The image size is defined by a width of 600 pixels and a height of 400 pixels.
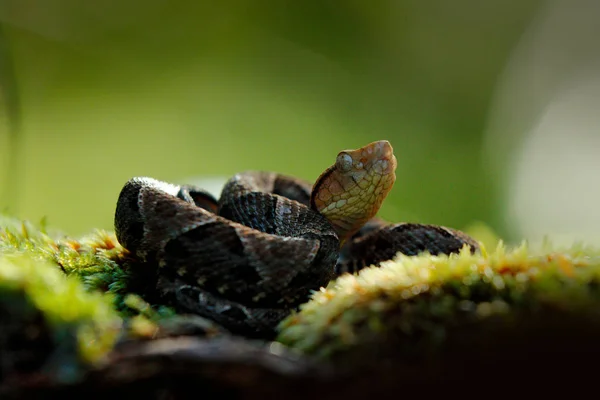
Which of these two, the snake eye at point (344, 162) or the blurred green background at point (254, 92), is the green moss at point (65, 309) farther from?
the blurred green background at point (254, 92)

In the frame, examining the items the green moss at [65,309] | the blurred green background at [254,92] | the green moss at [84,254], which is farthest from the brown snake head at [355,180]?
the blurred green background at [254,92]

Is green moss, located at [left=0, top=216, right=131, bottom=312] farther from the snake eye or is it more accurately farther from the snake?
the snake eye

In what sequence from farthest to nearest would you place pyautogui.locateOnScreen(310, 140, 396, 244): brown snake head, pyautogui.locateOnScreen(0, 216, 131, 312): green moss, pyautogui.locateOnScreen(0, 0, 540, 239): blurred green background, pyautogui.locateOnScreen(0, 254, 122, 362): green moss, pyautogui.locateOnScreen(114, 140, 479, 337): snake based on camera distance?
pyautogui.locateOnScreen(0, 0, 540, 239): blurred green background, pyautogui.locateOnScreen(310, 140, 396, 244): brown snake head, pyautogui.locateOnScreen(0, 216, 131, 312): green moss, pyautogui.locateOnScreen(114, 140, 479, 337): snake, pyautogui.locateOnScreen(0, 254, 122, 362): green moss

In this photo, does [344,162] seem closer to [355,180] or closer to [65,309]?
[355,180]

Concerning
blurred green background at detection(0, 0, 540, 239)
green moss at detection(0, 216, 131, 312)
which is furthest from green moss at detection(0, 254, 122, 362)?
blurred green background at detection(0, 0, 540, 239)

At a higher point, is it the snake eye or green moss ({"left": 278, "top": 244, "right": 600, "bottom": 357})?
the snake eye

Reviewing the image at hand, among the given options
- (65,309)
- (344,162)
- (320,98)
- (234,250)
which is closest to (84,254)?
(234,250)
